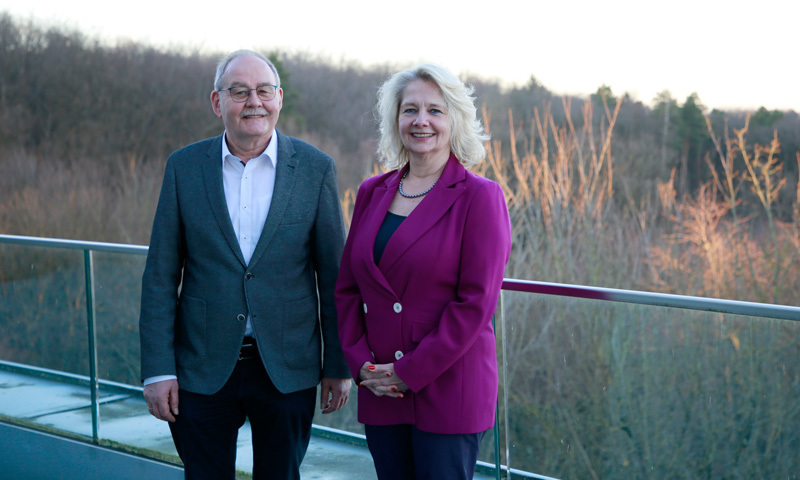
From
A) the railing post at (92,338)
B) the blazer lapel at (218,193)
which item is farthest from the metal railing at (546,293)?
the blazer lapel at (218,193)

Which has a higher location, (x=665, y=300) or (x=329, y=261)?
(x=329, y=261)

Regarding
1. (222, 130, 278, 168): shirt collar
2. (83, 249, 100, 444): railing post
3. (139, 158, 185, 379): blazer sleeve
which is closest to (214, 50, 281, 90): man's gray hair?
(222, 130, 278, 168): shirt collar

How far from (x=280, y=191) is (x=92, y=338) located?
78.8 inches

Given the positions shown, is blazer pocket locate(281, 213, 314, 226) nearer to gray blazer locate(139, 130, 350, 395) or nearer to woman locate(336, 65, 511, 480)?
gray blazer locate(139, 130, 350, 395)

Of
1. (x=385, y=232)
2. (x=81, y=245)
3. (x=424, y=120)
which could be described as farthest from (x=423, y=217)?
(x=81, y=245)

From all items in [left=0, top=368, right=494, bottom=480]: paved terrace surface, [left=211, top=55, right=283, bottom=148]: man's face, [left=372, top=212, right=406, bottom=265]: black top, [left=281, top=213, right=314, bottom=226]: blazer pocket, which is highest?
[left=211, top=55, right=283, bottom=148]: man's face

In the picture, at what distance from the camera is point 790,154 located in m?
13.0

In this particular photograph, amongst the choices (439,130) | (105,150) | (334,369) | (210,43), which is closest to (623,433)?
(334,369)

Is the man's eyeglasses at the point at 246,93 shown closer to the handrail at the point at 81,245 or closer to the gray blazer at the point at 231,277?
the gray blazer at the point at 231,277

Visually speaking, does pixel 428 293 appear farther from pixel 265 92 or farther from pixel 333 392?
pixel 265 92

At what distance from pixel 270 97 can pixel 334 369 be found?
789 mm

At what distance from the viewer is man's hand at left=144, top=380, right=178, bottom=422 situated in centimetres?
226

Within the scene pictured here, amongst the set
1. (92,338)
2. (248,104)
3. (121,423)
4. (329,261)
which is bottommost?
(121,423)

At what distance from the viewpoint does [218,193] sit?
7.46 feet
